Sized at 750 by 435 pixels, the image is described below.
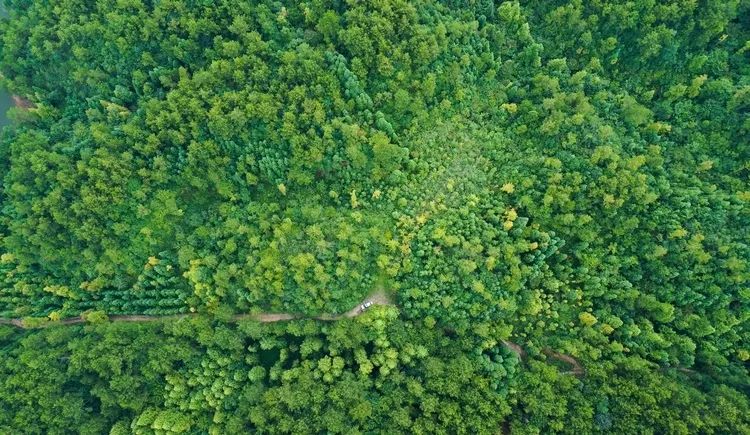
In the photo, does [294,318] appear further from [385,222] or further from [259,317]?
[385,222]

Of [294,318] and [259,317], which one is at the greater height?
[294,318]

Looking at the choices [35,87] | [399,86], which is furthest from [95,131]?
[399,86]

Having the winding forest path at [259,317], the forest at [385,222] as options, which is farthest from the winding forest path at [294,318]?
the forest at [385,222]

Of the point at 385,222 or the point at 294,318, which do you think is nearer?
the point at 385,222

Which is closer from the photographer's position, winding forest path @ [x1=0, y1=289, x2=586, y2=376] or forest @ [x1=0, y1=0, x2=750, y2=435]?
forest @ [x1=0, y1=0, x2=750, y2=435]

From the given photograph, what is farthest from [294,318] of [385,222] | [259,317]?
[385,222]

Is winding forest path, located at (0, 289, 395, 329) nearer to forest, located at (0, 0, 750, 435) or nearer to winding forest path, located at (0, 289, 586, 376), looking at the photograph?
winding forest path, located at (0, 289, 586, 376)

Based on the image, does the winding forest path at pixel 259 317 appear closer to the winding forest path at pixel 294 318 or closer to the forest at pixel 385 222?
the winding forest path at pixel 294 318

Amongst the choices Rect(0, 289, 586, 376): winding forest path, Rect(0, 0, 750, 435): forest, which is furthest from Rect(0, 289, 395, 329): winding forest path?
Rect(0, 0, 750, 435): forest

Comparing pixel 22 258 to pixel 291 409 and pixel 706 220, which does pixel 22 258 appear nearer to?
pixel 291 409
